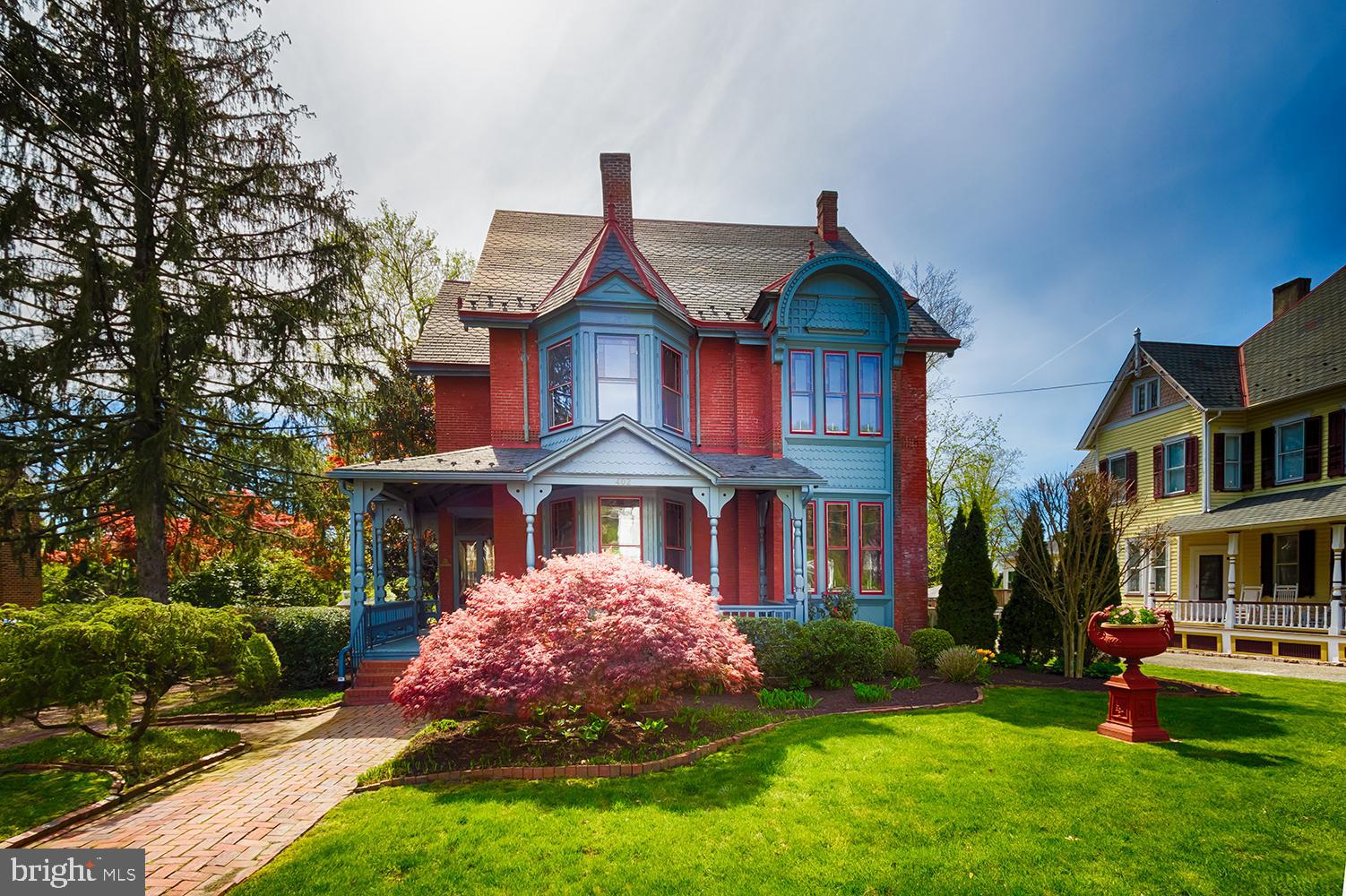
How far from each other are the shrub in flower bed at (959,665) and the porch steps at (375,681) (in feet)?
32.6

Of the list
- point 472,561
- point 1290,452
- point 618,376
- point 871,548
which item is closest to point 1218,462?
point 1290,452

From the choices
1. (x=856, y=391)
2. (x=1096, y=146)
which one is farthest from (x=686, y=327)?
(x=1096, y=146)

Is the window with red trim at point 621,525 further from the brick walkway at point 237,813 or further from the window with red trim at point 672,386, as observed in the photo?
the brick walkway at point 237,813

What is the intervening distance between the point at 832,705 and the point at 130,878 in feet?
26.9

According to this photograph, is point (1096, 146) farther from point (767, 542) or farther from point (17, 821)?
point (17, 821)

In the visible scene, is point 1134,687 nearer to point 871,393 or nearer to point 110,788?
point 871,393

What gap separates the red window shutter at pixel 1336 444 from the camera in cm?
1593

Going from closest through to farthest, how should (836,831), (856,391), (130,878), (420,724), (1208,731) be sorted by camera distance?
(130,878) < (836,831) < (1208,731) < (420,724) < (856,391)

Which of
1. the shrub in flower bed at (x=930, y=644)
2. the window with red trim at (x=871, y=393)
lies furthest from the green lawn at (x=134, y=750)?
the window with red trim at (x=871, y=393)

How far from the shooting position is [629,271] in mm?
13680

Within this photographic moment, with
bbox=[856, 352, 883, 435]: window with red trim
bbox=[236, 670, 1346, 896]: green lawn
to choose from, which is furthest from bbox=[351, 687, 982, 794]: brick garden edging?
bbox=[856, 352, 883, 435]: window with red trim

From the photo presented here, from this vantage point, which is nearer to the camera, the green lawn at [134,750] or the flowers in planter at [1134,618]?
the green lawn at [134,750]

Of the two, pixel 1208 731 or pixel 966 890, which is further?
pixel 1208 731

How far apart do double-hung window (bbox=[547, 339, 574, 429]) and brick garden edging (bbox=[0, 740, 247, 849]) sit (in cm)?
818
